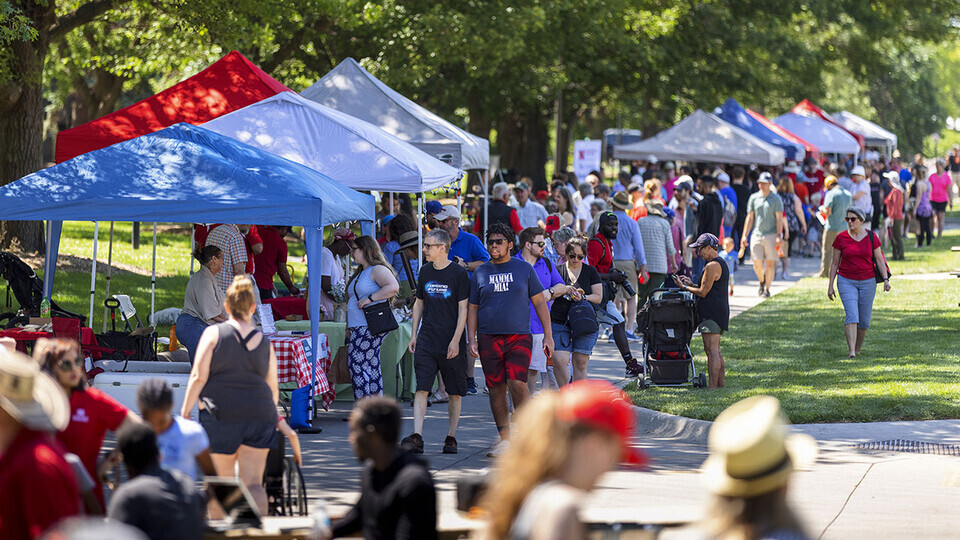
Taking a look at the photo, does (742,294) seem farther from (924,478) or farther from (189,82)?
(924,478)

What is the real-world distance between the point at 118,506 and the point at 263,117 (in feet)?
31.0

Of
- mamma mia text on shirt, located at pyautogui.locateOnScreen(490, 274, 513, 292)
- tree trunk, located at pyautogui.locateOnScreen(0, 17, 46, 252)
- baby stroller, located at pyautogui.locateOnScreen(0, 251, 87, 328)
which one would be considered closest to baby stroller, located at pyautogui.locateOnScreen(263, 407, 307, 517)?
mamma mia text on shirt, located at pyautogui.locateOnScreen(490, 274, 513, 292)

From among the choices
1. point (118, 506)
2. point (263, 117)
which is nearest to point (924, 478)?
point (118, 506)

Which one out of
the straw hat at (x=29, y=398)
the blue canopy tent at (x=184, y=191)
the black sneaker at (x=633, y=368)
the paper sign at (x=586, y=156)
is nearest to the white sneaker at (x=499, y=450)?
the blue canopy tent at (x=184, y=191)

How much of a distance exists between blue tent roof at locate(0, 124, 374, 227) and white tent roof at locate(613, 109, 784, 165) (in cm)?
1831

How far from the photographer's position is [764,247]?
68.6 ft

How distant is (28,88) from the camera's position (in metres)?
20.8

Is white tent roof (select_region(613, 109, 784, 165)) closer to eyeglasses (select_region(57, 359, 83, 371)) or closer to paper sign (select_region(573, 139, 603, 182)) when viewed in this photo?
paper sign (select_region(573, 139, 603, 182))

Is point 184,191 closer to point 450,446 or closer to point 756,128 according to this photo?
point 450,446

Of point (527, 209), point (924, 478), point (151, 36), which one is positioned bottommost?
point (924, 478)

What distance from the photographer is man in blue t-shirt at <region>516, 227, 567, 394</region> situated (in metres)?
10.6

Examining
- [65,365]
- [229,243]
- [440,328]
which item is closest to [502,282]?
[440,328]

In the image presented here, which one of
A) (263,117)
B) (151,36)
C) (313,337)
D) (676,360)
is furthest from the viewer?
(151,36)

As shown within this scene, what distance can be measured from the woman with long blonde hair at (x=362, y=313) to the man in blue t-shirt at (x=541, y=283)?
1195 mm
